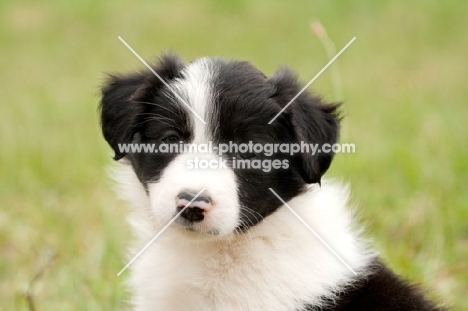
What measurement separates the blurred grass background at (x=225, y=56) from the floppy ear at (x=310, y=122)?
1.42 ft

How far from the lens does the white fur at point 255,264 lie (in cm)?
378

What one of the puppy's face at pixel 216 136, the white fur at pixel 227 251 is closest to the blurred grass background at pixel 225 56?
the puppy's face at pixel 216 136

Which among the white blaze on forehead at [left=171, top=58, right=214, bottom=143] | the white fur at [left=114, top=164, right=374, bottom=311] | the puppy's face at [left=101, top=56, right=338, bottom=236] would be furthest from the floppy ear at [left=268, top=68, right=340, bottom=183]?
the white blaze on forehead at [left=171, top=58, right=214, bottom=143]

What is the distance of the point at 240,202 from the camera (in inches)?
145

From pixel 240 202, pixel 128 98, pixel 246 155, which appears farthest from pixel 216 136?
pixel 128 98

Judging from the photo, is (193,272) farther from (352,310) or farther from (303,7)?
(303,7)

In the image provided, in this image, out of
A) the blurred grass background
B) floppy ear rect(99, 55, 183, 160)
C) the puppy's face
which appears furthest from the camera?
the blurred grass background

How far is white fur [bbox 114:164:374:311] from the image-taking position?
3777 millimetres

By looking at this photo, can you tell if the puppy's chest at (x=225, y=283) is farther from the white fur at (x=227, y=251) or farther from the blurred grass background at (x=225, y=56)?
the blurred grass background at (x=225, y=56)

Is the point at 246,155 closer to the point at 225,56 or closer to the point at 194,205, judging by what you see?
the point at 194,205

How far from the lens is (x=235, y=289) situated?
149 inches

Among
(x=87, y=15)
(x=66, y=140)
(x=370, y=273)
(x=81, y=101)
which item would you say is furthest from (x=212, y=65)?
(x=87, y=15)

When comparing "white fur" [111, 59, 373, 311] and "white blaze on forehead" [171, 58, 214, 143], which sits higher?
"white blaze on forehead" [171, 58, 214, 143]

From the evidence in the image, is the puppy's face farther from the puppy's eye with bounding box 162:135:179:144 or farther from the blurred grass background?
the blurred grass background
